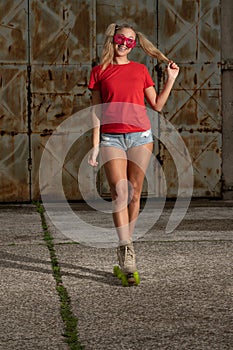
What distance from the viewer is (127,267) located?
19.5 ft

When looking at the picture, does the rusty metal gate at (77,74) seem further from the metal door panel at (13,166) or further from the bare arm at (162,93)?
the bare arm at (162,93)

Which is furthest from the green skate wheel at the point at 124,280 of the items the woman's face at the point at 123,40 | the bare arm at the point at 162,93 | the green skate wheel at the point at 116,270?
the woman's face at the point at 123,40

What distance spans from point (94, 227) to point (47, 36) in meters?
3.67

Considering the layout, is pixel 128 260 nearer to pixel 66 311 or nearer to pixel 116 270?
pixel 116 270

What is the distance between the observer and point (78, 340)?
Answer: 4.53 metres

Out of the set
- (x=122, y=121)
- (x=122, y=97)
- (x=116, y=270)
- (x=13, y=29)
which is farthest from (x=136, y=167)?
(x=13, y=29)

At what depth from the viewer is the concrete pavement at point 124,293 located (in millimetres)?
4594

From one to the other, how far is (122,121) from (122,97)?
185mm

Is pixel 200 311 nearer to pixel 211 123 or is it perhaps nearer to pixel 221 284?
pixel 221 284

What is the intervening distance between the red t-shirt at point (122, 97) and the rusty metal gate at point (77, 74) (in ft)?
18.6

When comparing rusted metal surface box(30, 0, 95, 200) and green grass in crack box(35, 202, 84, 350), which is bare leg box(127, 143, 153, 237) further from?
rusted metal surface box(30, 0, 95, 200)

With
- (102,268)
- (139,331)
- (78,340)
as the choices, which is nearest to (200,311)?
(139,331)

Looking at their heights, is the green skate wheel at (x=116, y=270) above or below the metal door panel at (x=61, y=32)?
below

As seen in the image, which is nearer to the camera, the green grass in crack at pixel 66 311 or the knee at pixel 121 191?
the green grass in crack at pixel 66 311
